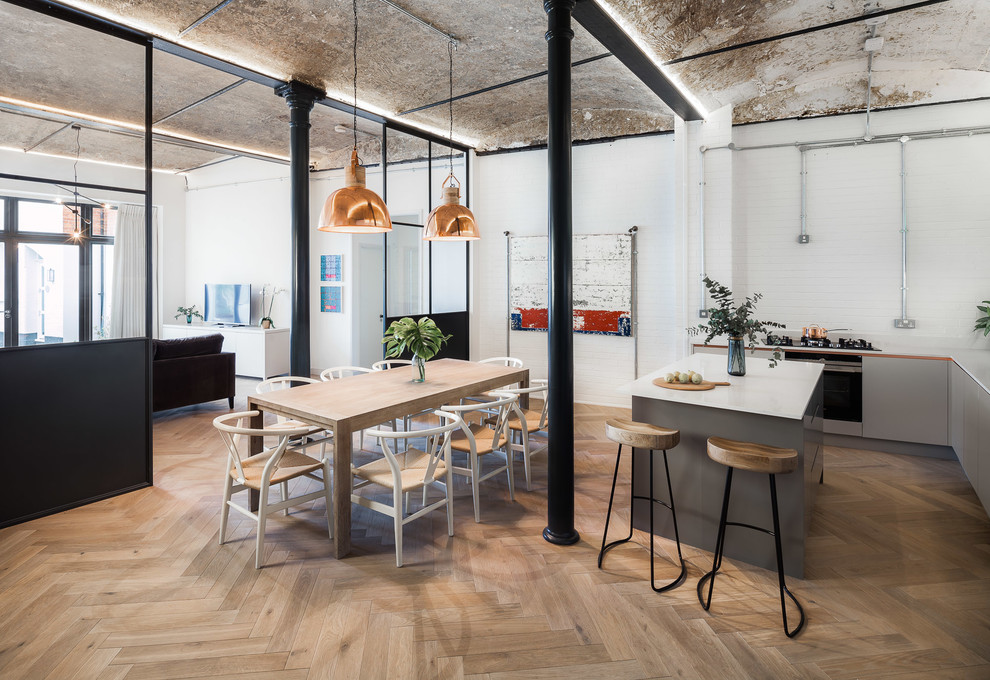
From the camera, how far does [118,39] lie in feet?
10.8

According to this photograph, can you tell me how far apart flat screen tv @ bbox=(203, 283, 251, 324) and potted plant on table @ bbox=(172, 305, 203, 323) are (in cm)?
24

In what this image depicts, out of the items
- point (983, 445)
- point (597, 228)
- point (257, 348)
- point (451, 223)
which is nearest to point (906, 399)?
point (983, 445)

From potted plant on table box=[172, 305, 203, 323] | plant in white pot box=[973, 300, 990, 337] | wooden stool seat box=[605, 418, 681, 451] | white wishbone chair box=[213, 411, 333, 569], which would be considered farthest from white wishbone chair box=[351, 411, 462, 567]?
potted plant on table box=[172, 305, 203, 323]

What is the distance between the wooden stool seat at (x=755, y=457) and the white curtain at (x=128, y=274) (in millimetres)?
3530

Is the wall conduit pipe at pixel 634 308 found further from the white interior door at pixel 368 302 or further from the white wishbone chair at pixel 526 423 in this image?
the white interior door at pixel 368 302

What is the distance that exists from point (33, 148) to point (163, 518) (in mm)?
2203

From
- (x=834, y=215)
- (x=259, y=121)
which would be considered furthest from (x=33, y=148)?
(x=834, y=215)

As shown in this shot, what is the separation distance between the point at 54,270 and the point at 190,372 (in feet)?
8.49

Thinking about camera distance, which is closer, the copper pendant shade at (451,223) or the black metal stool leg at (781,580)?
the black metal stool leg at (781,580)

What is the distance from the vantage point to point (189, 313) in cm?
883

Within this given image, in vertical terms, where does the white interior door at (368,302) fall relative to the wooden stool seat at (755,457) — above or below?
above

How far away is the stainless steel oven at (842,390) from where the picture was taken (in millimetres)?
4430

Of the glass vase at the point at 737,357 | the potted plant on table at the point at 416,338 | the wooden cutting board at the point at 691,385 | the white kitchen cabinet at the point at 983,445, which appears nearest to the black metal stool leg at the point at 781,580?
the wooden cutting board at the point at 691,385

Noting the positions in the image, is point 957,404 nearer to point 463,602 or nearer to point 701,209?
point 701,209
